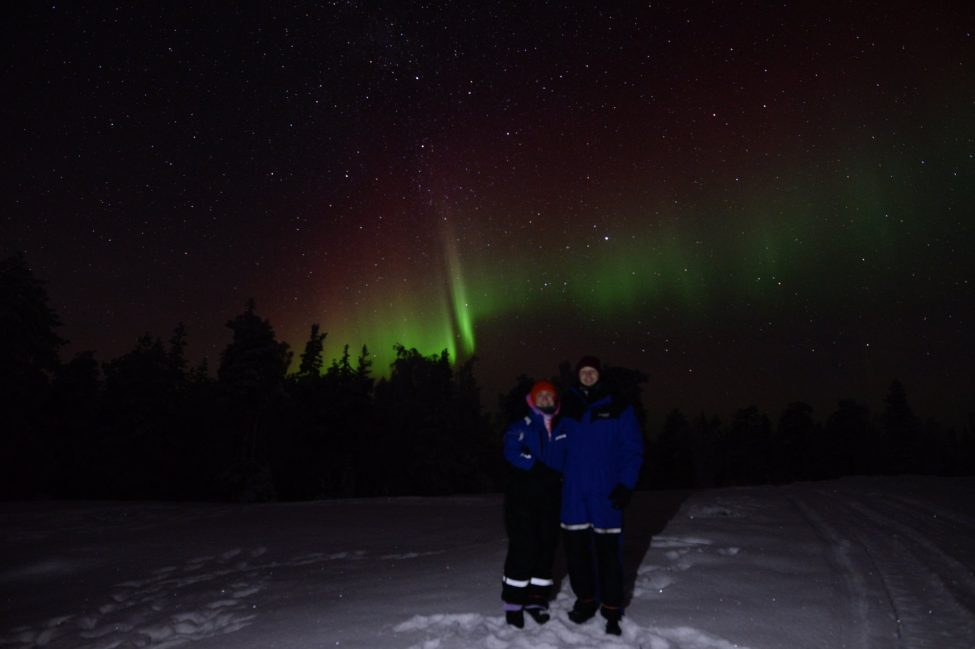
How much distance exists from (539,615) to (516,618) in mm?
223

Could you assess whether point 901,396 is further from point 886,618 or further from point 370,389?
point 886,618

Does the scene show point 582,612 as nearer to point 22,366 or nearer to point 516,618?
point 516,618

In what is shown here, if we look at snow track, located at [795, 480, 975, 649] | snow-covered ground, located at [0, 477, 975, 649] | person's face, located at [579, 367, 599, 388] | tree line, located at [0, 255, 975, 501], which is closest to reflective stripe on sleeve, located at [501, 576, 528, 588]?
snow-covered ground, located at [0, 477, 975, 649]

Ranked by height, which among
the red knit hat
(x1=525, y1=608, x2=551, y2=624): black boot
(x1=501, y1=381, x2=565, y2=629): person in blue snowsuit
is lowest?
(x1=525, y1=608, x2=551, y2=624): black boot

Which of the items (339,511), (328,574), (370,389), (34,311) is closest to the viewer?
(328,574)

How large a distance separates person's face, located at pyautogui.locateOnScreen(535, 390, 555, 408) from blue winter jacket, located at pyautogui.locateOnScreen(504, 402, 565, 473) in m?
0.09

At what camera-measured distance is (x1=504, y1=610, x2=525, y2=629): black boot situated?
4.98m

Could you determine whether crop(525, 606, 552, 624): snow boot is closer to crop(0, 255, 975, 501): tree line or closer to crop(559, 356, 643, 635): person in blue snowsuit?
crop(559, 356, 643, 635): person in blue snowsuit

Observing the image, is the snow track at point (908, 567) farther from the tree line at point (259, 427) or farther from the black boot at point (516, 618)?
the tree line at point (259, 427)

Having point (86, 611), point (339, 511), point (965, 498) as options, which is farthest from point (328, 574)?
point (965, 498)

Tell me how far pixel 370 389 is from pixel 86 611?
39706mm

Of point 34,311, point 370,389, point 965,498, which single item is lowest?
point 965,498

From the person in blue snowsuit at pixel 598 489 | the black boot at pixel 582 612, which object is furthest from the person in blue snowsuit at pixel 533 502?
the black boot at pixel 582 612

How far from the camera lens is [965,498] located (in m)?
13.2
